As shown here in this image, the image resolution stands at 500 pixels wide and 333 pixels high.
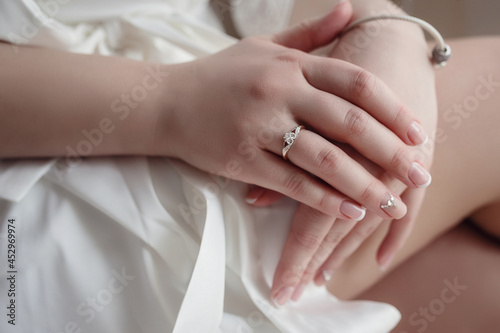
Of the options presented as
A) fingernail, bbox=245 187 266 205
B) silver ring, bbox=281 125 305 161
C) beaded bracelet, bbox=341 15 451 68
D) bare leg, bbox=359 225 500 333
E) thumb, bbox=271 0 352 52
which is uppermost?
beaded bracelet, bbox=341 15 451 68

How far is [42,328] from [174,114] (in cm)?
30

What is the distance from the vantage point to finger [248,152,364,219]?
1.68ft

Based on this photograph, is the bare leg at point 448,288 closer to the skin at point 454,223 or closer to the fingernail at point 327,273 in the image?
the skin at point 454,223

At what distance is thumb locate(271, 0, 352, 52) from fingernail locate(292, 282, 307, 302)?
0.36m

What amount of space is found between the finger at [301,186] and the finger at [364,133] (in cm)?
6

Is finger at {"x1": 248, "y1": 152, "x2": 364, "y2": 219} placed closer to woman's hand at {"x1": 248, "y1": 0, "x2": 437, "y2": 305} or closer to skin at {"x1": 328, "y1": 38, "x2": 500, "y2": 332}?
woman's hand at {"x1": 248, "y1": 0, "x2": 437, "y2": 305}

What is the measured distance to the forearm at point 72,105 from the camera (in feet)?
1.70

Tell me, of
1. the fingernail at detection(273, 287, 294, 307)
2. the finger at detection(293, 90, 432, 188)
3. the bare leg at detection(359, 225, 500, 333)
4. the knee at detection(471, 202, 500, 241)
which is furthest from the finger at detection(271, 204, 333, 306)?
the knee at detection(471, 202, 500, 241)

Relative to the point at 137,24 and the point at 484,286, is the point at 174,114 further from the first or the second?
the point at 484,286

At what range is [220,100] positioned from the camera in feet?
1.74

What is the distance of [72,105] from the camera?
529 mm

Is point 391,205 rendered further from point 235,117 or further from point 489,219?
point 489,219

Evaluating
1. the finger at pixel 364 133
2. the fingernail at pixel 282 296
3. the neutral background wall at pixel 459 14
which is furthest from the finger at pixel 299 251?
the neutral background wall at pixel 459 14

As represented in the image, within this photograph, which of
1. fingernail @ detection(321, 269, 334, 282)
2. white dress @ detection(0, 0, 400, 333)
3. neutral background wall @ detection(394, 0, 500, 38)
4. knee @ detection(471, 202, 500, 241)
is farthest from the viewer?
neutral background wall @ detection(394, 0, 500, 38)
